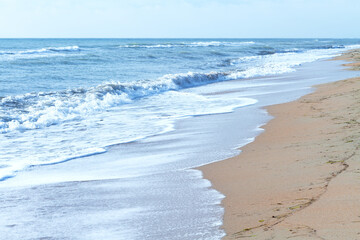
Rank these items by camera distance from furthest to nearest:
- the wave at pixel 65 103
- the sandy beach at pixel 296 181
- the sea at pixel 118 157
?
the wave at pixel 65 103 < the sea at pixel 118 157 < the sandy beach at pixel 296 181

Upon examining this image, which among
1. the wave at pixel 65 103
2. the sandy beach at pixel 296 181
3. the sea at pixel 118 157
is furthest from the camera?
the wave at pixel 65 103

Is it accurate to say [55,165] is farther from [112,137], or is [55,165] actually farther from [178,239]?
[178,239]

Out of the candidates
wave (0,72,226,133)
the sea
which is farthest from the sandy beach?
wave (0,72,226,133)

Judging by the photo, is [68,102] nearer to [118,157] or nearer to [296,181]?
[118,157]

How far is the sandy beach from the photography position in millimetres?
3521

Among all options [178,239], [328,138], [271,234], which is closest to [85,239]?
[178,239]

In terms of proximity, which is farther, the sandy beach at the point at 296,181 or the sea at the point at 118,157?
the sea at the point at 118,157

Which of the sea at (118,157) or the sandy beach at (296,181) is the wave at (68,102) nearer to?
the sea at (118,157)

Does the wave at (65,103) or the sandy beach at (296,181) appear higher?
the sandy beach at (296,181)

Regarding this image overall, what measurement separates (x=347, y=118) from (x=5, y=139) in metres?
5.82

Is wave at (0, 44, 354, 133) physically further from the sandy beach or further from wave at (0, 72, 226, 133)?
the sandy beach

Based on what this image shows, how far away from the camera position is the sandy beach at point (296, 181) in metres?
3.52

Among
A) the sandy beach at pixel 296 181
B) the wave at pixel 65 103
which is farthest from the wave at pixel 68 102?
the sandy beach at pixel 296 181

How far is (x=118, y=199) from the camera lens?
192 inches
